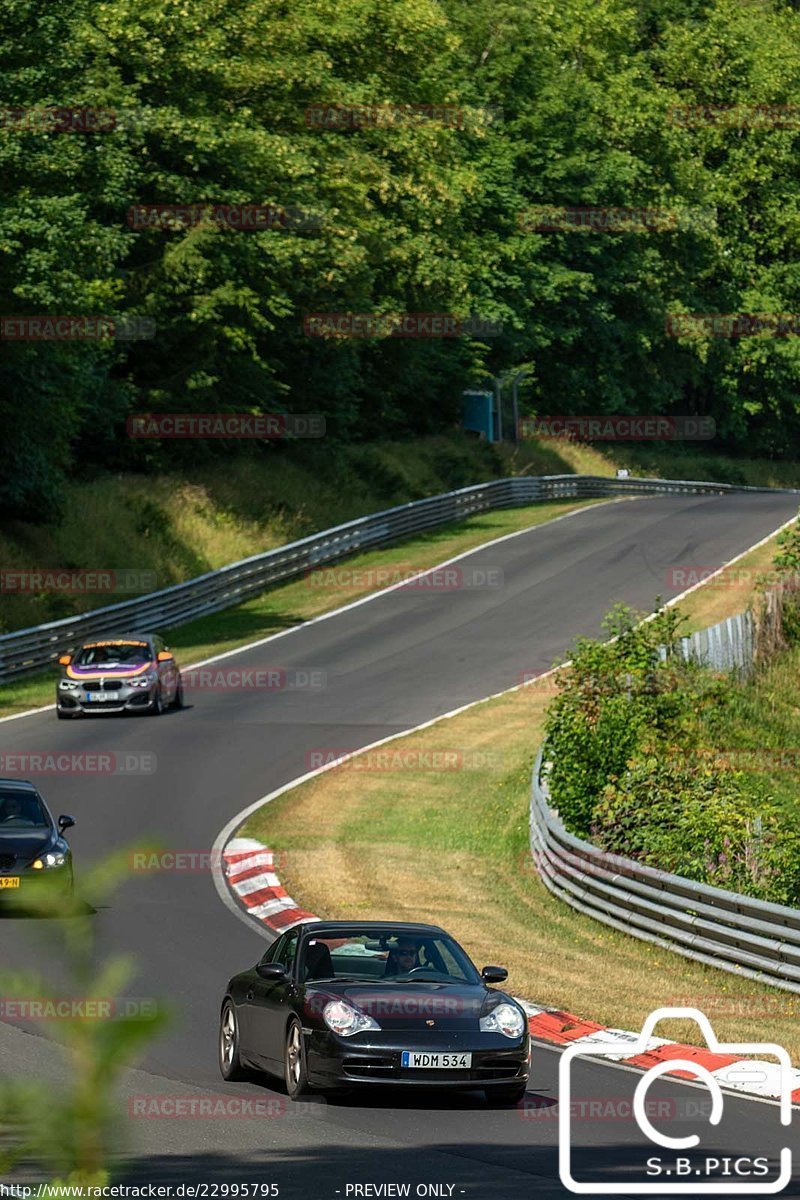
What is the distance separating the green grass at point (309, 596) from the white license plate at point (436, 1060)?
961 inches

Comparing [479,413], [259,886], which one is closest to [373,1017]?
[259,886]

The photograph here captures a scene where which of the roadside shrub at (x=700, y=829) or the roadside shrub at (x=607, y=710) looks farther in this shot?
the roadside shrub at (x=607, y=710)

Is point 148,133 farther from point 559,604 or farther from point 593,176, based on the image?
point 593,176

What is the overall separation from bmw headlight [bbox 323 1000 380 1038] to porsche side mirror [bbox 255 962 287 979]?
1.57ft

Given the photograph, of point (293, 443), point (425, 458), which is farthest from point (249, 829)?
point (425, 458)

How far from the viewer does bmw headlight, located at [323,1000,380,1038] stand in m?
11.0

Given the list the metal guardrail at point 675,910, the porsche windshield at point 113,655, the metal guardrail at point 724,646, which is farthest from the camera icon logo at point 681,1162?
the porsche windshield at point 113,655

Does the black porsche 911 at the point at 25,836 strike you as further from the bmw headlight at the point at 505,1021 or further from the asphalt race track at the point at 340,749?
the bmw headlight at the point at 505,1021

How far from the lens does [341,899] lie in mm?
20172

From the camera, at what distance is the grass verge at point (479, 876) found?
51.7ft

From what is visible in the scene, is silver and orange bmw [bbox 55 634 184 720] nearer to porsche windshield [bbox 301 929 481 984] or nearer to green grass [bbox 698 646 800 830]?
green grass [bbox 698 646 800 830]

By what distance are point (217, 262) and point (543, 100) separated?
3123 centimetres

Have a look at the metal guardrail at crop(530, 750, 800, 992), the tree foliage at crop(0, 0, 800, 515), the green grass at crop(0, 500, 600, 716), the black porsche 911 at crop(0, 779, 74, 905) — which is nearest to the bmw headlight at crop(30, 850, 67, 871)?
the black porsche 911 at crop(0, 779, 74, 905)

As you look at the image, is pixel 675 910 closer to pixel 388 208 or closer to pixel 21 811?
pixel 21 811
